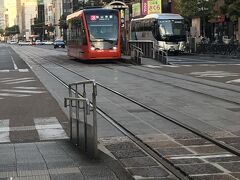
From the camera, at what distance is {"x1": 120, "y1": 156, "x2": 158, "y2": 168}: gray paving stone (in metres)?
7.56

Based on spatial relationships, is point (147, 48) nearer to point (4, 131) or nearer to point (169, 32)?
point (169, 32)

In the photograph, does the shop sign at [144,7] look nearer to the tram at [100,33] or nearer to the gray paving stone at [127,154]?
the tram at [100,33]

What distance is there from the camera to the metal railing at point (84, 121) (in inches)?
326

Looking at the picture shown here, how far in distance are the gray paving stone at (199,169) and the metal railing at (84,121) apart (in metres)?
1.50


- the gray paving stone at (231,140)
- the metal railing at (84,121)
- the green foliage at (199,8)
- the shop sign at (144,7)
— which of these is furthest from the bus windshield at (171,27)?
the gray paving stone at (231,140)

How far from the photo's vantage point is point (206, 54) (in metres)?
50.0

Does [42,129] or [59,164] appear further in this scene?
[42,129]

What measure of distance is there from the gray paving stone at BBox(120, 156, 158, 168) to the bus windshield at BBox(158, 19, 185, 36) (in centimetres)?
4309

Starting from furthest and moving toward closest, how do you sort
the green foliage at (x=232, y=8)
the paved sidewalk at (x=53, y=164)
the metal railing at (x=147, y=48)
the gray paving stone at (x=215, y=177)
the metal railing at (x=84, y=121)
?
the green foliage at (x=232, y=8) < the metal railing at (x=147, y=48) < the metal railing at (x=84, y=121) < the paved sidewalk at (x=53, y=164) < the gray paving stone at (x=215, y=177)

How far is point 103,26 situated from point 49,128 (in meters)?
24.7

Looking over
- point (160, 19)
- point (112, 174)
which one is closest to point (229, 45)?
point (160, 19)

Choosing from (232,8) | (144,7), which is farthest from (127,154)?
(144,7)

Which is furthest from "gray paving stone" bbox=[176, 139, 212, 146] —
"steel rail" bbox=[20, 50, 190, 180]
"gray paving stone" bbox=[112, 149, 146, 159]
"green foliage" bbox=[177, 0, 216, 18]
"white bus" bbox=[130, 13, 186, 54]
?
"green foliage" bbox=[177, 0, 216, 18]

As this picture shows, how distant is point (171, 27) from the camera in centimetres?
5062
